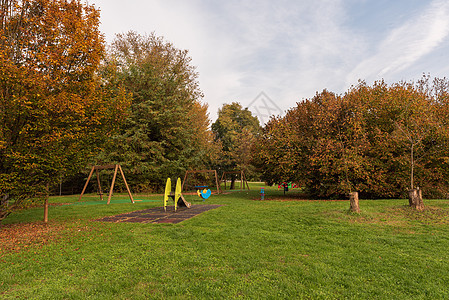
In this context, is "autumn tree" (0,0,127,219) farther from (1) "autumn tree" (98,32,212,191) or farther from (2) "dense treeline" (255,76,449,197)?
(1) "autumn tree" (98,32,212,191)

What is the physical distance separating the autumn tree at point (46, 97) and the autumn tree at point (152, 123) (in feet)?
39.4

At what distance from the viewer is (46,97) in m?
6.90

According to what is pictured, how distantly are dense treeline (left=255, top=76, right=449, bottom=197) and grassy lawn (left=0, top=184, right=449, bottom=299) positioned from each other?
7.49m

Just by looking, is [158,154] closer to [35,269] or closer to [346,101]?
[346,101]

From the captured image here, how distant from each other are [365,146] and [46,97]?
1551 centimetres

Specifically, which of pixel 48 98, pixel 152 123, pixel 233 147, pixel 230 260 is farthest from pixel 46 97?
pixel 233 147

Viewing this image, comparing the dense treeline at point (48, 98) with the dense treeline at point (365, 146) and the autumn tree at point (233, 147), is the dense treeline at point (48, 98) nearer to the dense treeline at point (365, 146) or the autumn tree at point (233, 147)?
the dense treeline at point (365, 146)

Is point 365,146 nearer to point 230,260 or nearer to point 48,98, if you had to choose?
point 230,260

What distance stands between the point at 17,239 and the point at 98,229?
179 centimetres

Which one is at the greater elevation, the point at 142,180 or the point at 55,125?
the point at 55,125

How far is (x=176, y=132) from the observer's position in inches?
933

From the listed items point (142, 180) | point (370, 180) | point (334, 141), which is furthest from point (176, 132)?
point (370, 180)

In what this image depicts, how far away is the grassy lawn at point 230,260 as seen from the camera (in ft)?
11.0

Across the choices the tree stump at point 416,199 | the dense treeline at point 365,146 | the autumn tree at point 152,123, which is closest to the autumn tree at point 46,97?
the tree stump at point 416,199
